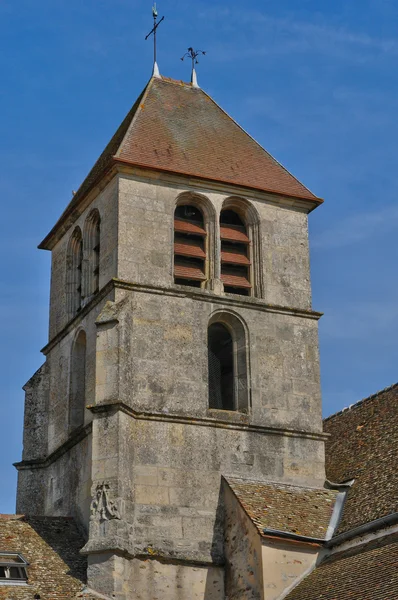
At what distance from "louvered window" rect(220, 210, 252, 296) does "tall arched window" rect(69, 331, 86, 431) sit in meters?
3.33

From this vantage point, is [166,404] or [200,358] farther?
[200,358]

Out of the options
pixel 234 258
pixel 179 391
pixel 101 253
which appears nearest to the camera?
pixel 179 391

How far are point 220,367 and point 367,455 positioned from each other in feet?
13.0

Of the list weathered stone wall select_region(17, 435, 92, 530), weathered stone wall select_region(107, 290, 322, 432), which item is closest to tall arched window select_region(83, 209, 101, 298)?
weathered stone wall select_region(107, 290, 322, 432)

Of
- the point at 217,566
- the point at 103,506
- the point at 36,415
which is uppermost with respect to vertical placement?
the point at 36,415

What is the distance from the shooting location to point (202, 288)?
24797 mm

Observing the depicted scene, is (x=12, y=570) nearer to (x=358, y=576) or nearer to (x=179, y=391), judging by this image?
(x=179, y=391)

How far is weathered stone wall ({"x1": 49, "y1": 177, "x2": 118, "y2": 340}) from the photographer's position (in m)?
24.5

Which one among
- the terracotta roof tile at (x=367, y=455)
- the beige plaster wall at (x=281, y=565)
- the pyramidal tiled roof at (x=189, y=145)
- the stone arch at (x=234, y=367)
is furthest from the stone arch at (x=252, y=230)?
the beige plaster wall at (x=281, y=565)

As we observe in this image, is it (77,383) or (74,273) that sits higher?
(74,273)

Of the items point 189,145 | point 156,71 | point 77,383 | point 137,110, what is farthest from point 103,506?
point 156,71

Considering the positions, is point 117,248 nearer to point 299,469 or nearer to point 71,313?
point 71,313

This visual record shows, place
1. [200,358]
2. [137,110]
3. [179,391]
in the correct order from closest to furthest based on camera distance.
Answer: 1. [179,391]
2. [200,358]
3. [137,110]

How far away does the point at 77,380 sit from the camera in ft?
84.4
